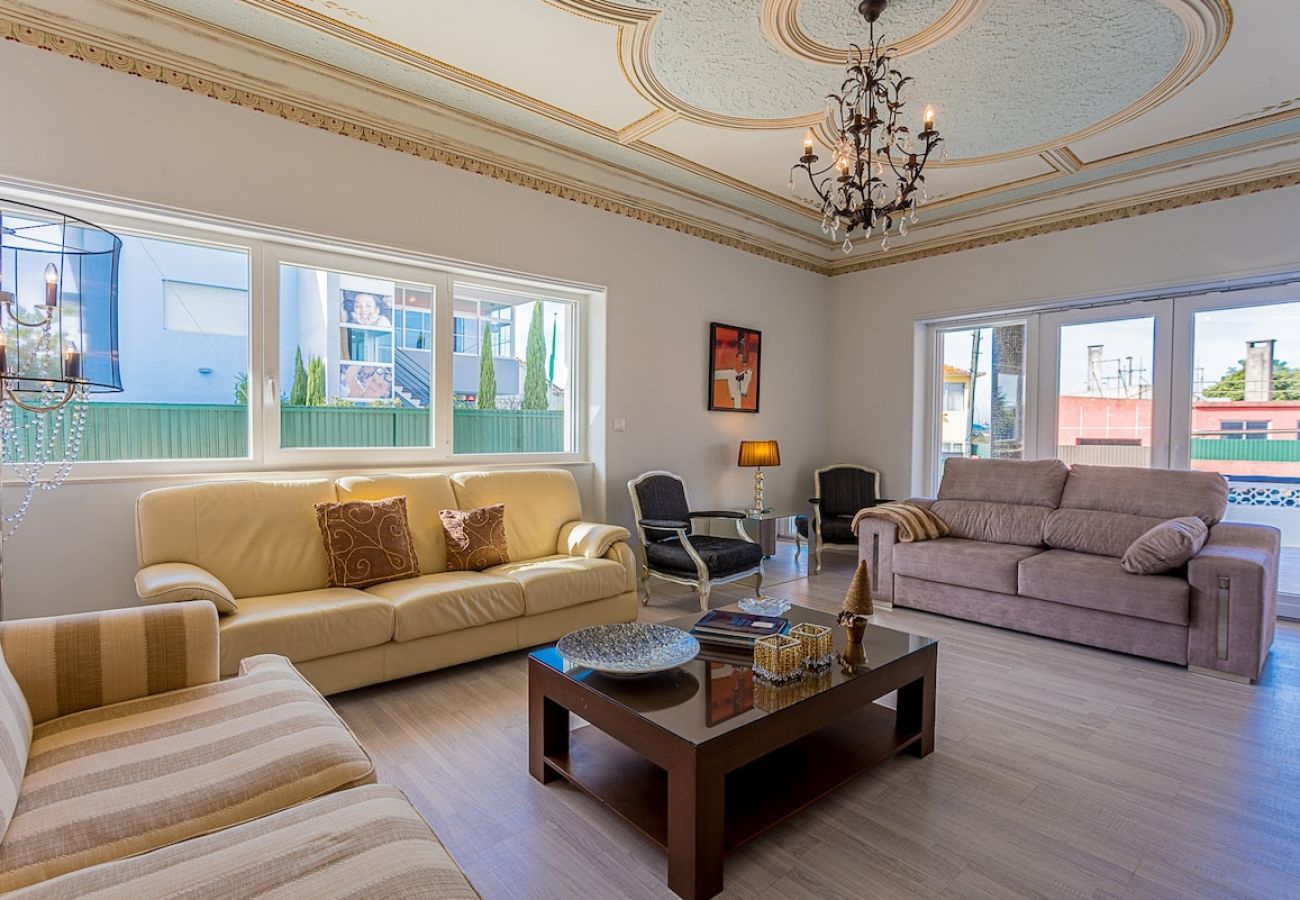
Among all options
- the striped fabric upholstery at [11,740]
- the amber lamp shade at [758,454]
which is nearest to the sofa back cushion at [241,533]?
the striped fabric upholstery at [11,740]

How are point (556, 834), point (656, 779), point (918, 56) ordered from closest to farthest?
point (556, 834) < point (656, 779) < point (918, 56)

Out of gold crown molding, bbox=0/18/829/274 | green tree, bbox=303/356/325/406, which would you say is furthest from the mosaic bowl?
gold crown molding, bbox=0/18/829/274

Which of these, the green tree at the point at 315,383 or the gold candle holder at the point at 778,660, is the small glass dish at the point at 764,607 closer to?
the gold candle holder at the point at 778,660

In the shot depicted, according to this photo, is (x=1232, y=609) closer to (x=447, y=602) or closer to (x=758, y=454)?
(x=758, y=454)

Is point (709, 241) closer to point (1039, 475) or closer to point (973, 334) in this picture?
point (973, 334)

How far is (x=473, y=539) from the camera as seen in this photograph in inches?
140

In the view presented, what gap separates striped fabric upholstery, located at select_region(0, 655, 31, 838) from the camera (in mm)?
1239

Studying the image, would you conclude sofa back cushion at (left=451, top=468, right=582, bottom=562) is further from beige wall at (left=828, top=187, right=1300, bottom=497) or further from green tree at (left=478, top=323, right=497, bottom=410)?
beige wall at (left=828, top=187, right=1300, bottom=497)

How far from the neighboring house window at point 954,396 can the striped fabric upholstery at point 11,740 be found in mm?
6106

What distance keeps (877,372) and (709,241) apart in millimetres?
2110

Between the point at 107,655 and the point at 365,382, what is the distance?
2.29 m

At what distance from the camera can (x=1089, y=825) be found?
6.50ft

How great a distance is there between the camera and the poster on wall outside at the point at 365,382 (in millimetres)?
3762

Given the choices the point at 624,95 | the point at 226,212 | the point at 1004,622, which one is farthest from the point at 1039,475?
the point at 226,212
